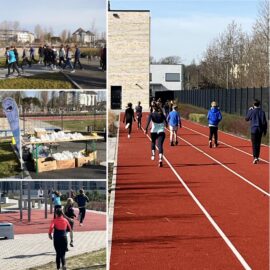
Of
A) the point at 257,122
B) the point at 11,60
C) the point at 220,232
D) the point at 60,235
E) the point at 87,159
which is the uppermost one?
the point at 11,60

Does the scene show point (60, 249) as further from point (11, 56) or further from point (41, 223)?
point (11, 56)

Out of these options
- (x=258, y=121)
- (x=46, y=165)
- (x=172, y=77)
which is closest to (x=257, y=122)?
(x=258, y=121)

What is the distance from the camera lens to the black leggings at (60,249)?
5812mm

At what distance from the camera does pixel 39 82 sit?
590 cm

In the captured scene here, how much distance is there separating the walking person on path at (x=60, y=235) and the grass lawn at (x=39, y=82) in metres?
1.14

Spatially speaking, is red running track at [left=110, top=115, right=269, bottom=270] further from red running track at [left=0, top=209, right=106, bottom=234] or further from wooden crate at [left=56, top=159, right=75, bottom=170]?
wooden crate at [left=56, top=159, right=75, bottom=170]

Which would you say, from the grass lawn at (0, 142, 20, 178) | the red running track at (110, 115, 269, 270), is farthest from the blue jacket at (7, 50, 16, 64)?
the red running track at (110, 115, 269, 270)

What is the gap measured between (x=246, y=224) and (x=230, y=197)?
8.16ft

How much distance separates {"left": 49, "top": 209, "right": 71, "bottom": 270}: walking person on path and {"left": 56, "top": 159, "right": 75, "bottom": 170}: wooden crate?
396 mm

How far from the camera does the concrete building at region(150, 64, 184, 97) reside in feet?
361

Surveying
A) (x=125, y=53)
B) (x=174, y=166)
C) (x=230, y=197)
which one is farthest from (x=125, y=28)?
(x=230, y=197)

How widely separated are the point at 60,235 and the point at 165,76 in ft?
347

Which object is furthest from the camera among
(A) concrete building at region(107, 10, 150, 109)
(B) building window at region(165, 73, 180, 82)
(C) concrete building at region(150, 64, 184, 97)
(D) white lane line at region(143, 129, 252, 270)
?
(B) building window at region(165, 73, 180, 82)

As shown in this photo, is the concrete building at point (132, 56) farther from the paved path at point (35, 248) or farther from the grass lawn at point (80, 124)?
the paved path at point (35, 248)
